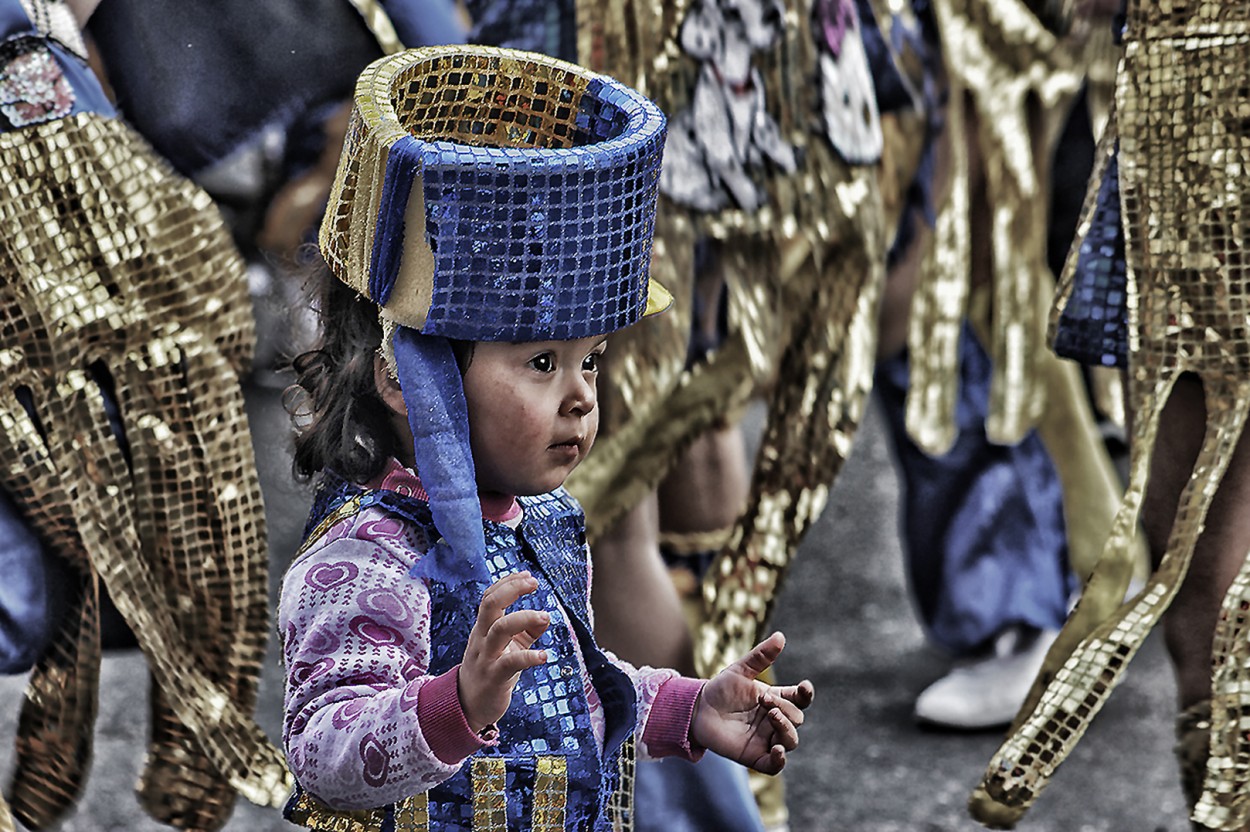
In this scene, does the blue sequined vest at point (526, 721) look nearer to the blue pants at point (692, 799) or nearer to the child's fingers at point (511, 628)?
the child's fingers at point (511, 628)

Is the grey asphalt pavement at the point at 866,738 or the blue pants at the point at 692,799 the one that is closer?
the blue pants at the point at 692,799

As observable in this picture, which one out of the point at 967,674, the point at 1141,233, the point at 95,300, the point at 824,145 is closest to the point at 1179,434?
the point at 1141,233

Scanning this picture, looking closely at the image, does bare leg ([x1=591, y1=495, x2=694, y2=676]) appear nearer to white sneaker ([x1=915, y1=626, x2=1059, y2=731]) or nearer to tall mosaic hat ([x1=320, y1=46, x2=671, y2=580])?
white sneaker ([x1=915, y1=626, x2=1059, y2=731])

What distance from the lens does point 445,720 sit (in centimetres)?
133

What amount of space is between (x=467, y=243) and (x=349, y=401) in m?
0.20

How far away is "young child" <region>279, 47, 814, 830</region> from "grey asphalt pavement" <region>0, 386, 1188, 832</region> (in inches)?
28.4

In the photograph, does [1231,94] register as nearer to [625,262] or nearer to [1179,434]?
[1179,434]

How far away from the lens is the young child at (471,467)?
138 cm

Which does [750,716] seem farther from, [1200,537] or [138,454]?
[138,454]

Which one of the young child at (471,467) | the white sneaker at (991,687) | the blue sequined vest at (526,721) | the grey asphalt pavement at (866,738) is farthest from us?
the white sneaker at (991,687)

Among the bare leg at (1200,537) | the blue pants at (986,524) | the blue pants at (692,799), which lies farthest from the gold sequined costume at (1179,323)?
A: the blue pants at (986,524)

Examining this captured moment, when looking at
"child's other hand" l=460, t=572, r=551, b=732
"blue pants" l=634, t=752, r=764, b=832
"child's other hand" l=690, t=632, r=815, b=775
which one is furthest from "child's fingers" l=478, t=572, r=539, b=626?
"blue pants" l=634, t=752, r=764, b=832

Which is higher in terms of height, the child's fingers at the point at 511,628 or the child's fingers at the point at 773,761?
the child's fingers at the point at 511,628

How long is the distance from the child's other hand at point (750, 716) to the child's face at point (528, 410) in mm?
210
